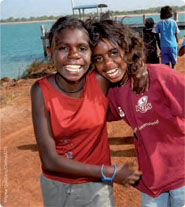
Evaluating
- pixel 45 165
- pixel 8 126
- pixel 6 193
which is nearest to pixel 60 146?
pixel 45 165

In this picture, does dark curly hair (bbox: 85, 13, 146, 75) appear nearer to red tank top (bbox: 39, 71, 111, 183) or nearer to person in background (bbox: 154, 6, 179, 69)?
red tank top (bbox: 39, 71, 111, 183)

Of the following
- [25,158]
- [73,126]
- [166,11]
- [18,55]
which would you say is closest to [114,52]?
[73,126]

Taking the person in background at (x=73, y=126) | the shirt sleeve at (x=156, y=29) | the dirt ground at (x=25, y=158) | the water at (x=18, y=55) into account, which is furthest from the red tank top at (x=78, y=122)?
the water at (x=18, y=55)

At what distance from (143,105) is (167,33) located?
498cm

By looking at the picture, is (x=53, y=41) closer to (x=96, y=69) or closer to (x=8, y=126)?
(x=96, y=69)

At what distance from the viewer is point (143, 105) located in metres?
1.60

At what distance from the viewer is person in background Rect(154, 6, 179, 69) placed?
19.3 ft

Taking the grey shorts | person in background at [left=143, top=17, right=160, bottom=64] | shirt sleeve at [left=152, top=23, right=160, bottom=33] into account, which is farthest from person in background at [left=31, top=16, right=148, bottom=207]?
shirt sleeve at [left=152, top=23, right=160, bottom=33]

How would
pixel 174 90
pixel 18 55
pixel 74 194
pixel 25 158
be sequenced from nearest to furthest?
pixel 174 90 → pixel 74 194 → pixel 25 158 → pixel 18 55

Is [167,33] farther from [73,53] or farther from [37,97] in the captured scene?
[37,97]

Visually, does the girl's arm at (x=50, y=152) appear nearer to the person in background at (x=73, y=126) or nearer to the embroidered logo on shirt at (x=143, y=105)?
the person in background at (x=73, y=126)

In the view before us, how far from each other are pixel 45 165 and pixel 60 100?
39cm

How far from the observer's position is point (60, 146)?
1603 millimetres

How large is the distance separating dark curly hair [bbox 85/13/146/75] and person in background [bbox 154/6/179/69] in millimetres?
4431
